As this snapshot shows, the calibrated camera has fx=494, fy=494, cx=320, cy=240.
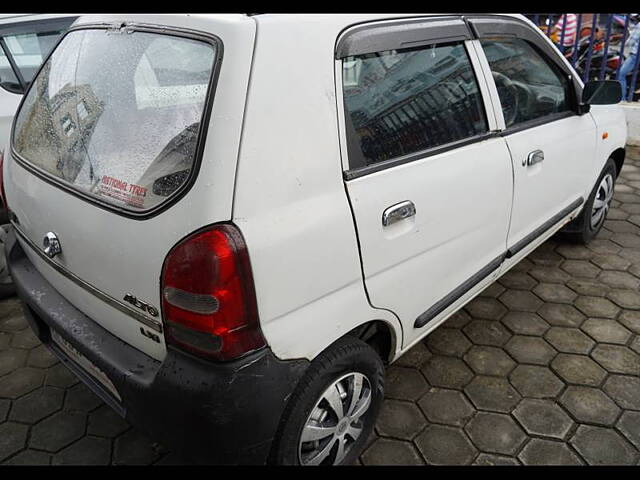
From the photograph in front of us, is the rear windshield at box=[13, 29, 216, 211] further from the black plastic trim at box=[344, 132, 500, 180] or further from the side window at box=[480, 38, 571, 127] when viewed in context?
the side window at box=[480, 38, 571, 127]

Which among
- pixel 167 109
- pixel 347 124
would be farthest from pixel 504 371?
pixel 167 109

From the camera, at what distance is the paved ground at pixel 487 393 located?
1999mm

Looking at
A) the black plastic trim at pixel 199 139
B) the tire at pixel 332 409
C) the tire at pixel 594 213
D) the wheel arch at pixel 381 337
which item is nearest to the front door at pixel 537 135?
the tire at pixel 594 213

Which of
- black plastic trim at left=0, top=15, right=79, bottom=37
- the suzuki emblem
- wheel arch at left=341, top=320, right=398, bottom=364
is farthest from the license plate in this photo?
black plastic trim at left=0, top=15, right=79, bottom=37

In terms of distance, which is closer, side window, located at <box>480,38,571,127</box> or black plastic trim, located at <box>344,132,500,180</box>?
black plastic trim, located at <box>344,132,500,180</box>

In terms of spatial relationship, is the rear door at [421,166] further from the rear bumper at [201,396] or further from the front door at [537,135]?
the rear bumper at [201,396]

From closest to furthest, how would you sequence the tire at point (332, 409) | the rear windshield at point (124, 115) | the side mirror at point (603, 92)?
the rear windshield at point (124, 115) → the tire at point (332, 409) → the side mirror at point (603, 92)

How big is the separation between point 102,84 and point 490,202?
5.22 feet

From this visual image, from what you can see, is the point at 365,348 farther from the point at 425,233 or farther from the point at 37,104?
the point at 37,104

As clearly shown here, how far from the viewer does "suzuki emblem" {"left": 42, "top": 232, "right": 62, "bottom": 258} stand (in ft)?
5.45

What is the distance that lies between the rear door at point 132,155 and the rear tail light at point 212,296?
1.9 inches

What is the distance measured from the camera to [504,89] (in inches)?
90.0

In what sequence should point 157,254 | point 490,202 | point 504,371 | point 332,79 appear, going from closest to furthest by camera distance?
point 157,254, point 332,79, point 490,202, point 504,371

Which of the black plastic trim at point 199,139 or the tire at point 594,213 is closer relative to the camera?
the black plastic trim at point 199,139
